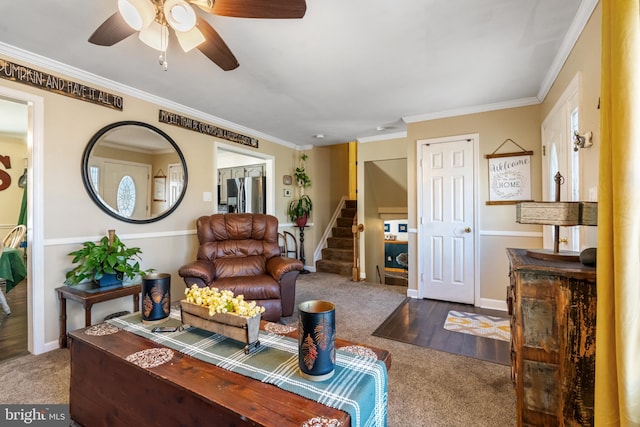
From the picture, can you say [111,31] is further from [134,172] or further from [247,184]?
[247,184]

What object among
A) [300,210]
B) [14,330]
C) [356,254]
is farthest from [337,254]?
[14,330]

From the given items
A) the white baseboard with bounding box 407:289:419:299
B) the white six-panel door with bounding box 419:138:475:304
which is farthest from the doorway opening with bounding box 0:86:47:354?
the white six-panel door with bounding box 419:138:475:304

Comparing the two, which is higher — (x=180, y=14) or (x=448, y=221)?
(x=180, y=14)

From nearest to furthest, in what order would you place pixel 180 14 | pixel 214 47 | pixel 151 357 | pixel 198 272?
pixel 151 357
pixel 180 14
pixel 214 47
pixel 198 272

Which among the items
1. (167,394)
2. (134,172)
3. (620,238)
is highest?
(134,172)

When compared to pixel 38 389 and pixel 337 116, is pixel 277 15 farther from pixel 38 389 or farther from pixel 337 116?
pixel 38 389

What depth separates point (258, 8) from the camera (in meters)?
1.42

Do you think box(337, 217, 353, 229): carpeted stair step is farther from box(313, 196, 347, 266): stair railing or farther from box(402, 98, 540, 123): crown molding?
box(402, 98, 540, 123): crown molding

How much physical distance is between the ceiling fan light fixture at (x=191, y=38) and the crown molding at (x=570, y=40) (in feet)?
7.58

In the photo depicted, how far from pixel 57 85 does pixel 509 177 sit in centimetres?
459

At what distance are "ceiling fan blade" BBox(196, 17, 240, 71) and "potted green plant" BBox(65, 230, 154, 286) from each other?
178 centimetres

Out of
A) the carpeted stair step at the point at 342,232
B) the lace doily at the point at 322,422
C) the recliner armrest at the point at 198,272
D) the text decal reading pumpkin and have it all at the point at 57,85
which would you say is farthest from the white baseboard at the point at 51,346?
the carpeted stair step at the point at 342,232

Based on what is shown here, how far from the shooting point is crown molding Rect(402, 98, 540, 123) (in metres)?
3.21

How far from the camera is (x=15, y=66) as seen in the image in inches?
87.0
